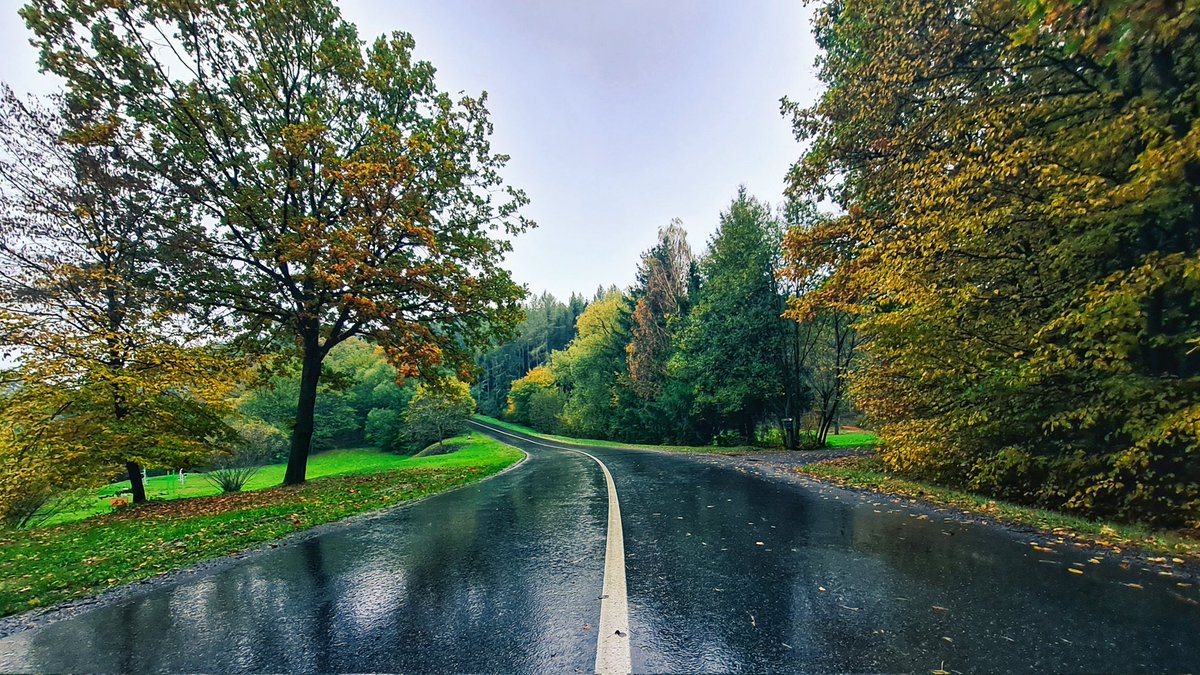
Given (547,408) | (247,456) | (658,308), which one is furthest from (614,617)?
(547,408)

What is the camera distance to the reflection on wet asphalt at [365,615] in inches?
107

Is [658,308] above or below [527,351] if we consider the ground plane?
below

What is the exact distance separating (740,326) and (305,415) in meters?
19.7

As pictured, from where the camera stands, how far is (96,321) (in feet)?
30.9

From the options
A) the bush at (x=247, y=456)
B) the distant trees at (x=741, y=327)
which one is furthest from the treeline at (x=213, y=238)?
the distant trees at (x=741, y=327)

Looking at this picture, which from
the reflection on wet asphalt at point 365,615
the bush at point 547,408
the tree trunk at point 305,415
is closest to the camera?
the reflection on wet asphalt at point 365,615

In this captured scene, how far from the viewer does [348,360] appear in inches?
2190

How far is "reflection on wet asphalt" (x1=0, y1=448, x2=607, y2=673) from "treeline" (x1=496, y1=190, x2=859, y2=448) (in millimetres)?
16822

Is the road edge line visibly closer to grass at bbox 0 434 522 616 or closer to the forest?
grass at bbox 0 434 522 616

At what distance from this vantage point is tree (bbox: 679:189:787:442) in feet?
77.9

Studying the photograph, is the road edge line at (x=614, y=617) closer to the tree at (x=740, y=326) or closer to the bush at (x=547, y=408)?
the tree at (x=740, y=326)

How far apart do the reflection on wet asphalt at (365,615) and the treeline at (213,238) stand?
754 centimetres

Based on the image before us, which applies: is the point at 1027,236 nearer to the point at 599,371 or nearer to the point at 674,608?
the point at 674,608

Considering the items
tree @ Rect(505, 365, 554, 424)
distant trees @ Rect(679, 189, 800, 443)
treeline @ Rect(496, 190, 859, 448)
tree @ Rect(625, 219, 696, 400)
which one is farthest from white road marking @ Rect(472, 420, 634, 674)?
tree @ Rect(505, 365, 554, 424)
